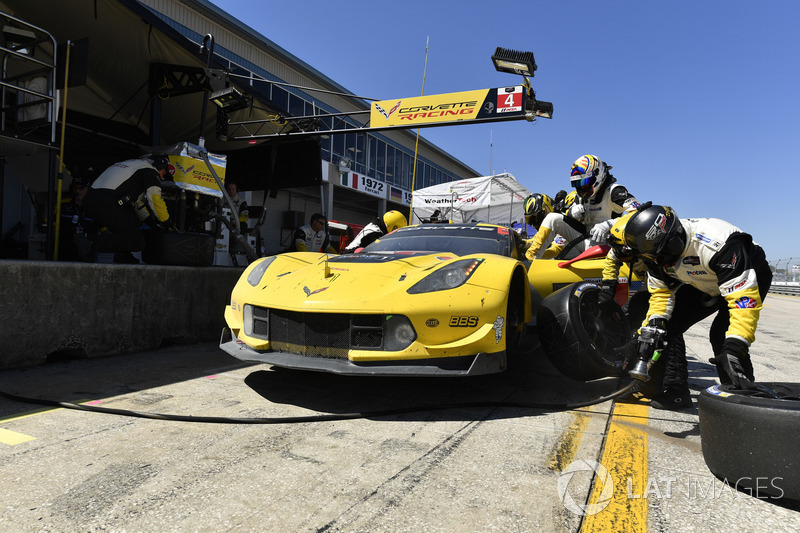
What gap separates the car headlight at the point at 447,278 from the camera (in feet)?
9.08

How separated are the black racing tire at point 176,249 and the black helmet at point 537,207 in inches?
145

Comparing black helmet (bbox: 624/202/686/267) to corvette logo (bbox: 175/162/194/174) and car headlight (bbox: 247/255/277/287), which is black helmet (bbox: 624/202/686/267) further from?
corvette logo (bbox: 175/162/194/174)

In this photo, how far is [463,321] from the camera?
8.75 ft

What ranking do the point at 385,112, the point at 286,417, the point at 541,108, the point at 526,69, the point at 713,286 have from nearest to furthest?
1. the point at 286,417
2. the point at 713,286
3. the point at 526,69
4. the point at 541,108
5. the point at 385,112

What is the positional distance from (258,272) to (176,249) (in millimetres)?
2100

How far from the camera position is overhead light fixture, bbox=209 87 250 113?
24.7 ft

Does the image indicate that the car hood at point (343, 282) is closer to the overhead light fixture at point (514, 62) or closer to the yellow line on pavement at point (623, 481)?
the yellow line on pavement at point (623, 481)

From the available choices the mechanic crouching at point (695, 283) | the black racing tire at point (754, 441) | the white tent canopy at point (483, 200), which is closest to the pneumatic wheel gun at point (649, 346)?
the mechanic crouching at point (695, 283)

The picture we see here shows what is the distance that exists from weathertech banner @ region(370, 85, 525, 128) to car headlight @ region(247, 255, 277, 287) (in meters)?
4.86

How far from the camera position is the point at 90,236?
488 cm

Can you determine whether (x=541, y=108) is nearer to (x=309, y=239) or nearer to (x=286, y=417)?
(x=309, y=239)

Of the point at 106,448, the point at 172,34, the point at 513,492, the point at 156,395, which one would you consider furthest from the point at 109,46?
the point at 513,492

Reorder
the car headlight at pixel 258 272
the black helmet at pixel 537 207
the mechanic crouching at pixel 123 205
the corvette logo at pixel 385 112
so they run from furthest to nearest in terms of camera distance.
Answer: the corvette logo at pixel 385 112, the black helmet at pixel 537 207, the mechanic crouching at pixel 123 205, the car headlight at pixel 258 272

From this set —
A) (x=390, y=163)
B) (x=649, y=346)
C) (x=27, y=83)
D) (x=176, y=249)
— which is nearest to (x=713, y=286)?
(x=649, y=346)
